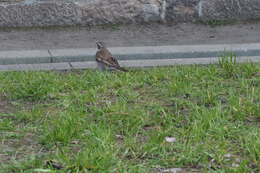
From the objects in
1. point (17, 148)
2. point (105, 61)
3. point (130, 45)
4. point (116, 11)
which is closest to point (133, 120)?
point (17, 148)

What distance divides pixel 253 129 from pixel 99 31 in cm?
620

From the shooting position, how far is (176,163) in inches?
173

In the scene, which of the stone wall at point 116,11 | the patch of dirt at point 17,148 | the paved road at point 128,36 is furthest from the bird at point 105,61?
the stone wall at point 116,11

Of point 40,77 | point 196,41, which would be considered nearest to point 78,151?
point 40,77

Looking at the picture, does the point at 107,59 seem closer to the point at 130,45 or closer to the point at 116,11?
the point at 130,45

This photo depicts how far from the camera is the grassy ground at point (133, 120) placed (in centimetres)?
437

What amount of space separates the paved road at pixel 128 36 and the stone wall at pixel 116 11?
167 millimetres

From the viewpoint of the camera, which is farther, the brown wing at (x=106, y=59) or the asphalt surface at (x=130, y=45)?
the asphalt surface at (x=130, y=45)


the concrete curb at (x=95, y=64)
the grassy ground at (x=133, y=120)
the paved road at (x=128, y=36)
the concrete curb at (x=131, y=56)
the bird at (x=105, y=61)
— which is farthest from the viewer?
the paved road at (x=128, y=36)

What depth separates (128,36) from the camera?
34.8 ft

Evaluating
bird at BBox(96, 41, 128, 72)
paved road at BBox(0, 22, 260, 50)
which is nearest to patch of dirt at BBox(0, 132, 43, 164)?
bird at BBox(96, 41, 128, 72)

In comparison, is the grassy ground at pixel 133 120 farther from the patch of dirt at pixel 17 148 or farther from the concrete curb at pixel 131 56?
the concrete curb at pixel 131 56

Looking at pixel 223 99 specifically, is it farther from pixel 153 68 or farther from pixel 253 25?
pixel 253 25

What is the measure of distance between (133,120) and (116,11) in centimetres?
617
